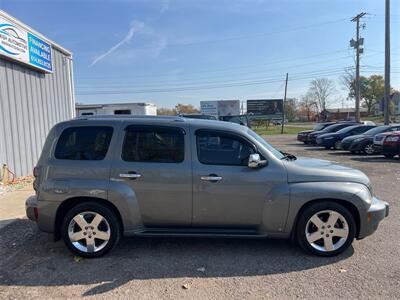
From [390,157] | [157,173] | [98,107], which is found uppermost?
[98,107]

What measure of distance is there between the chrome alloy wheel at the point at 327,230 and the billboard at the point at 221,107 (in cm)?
5045

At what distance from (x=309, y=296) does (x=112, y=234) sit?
8.13 ft

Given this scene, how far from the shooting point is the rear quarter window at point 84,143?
4551mm

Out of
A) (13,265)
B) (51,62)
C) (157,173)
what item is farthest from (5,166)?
(157,173)

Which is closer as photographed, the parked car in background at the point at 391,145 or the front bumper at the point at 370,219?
the front bumper at the point at 370,219

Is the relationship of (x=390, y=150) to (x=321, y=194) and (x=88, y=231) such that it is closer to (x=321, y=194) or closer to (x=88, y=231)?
(x=321, y=194)

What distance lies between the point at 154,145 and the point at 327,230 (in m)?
2.48

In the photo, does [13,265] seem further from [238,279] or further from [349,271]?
[349,271]

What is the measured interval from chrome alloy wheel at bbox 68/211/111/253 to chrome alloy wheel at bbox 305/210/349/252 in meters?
2.62

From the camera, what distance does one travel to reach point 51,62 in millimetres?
12398

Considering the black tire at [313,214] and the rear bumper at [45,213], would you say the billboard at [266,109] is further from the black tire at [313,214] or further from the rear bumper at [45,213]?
the rear bumper at [45,213]

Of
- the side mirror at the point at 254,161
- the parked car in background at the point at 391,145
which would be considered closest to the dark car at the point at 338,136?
the parked car in background at the point at 391,145

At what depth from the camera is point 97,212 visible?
446 cm

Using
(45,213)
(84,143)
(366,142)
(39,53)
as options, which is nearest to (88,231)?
(45,213)
